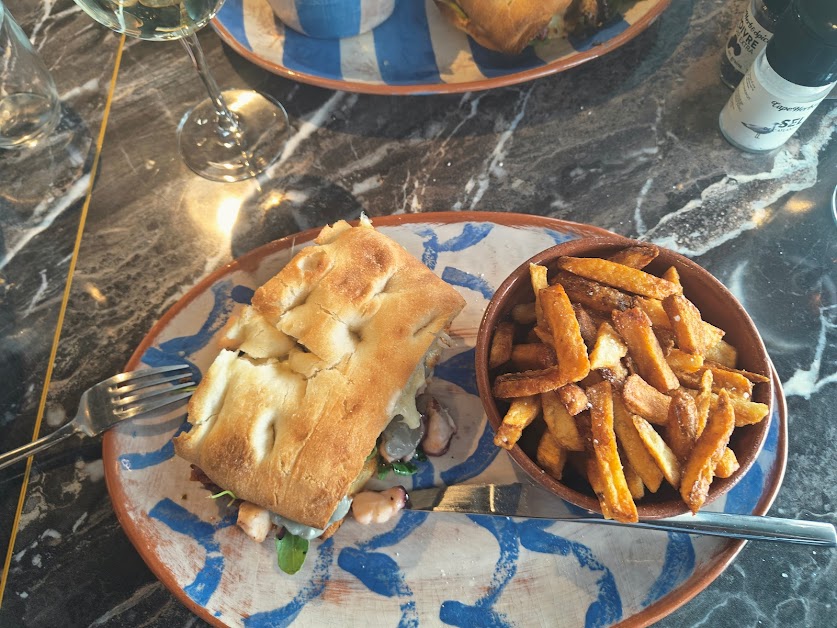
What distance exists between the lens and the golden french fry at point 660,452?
1061 millimetres

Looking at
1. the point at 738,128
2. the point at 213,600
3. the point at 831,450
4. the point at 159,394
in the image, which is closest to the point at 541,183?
the point at 738,128

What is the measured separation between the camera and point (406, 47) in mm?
1944

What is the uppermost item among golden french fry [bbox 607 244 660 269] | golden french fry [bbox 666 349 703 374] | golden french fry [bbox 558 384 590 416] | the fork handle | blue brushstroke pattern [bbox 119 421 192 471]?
golden french fry [bbox 607 244 660 269]

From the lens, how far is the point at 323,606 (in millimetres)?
1357

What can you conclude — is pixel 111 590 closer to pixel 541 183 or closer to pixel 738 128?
pixel 541 183

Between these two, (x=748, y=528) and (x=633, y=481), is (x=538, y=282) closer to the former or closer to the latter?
(x=633, y=481)

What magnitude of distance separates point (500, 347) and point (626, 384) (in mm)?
265

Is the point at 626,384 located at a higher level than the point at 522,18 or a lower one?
lower

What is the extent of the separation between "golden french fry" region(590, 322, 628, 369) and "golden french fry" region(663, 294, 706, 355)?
10cm

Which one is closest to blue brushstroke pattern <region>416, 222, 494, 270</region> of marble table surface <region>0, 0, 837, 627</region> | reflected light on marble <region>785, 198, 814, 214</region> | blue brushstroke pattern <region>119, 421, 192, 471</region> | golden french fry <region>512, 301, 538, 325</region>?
marble table surface <region>0, 0, 837, 627</region>

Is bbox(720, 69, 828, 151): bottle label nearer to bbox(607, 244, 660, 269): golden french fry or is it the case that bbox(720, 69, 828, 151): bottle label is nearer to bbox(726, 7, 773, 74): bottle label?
bbox(726, 7, 773, 74): bottle label

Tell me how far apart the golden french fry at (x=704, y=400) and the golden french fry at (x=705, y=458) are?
0.03 meters

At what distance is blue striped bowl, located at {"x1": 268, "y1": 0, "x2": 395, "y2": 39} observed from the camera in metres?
1.83

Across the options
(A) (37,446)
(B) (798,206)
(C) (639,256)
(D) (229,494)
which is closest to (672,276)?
(C) (639,256)
